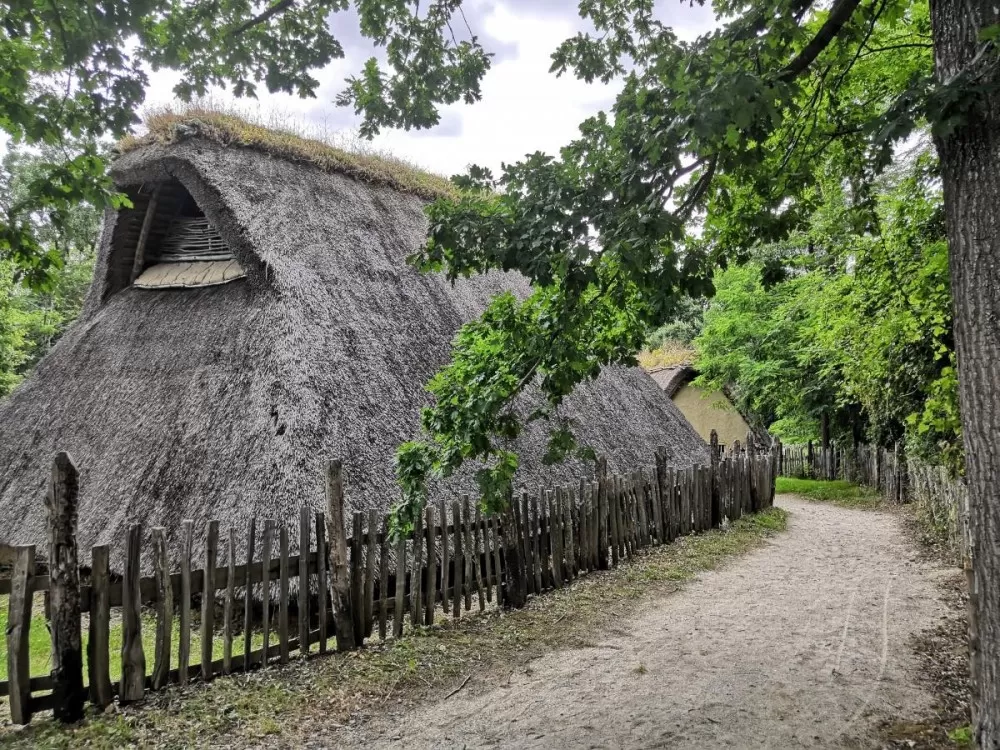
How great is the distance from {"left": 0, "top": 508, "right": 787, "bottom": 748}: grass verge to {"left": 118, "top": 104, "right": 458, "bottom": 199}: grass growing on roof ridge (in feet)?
24.0

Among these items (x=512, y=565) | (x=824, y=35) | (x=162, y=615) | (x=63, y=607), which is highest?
(x=824, y=35)

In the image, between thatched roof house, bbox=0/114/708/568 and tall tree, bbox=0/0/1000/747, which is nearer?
tall tree, bbox=0/0/1000/747

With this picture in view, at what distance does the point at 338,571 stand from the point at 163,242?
764 cm

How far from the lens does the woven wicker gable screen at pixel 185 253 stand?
948cm

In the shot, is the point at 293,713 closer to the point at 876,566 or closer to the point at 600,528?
the point at 600,528

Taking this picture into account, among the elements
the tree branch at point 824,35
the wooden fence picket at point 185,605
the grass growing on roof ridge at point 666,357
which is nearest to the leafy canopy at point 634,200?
the tree branch at point 824,35

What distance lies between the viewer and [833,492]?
57.2 ft

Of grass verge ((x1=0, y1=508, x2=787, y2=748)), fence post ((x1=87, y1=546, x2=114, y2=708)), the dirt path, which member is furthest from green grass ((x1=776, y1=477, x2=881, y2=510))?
fence post ((x1=87, y1=546, x2=114, y2=708))

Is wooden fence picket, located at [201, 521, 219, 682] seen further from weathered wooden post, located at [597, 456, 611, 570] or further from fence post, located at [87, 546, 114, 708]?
weathered wooden post, located at [597, 456, 611, 570]

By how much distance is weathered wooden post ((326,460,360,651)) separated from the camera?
5.31 meters

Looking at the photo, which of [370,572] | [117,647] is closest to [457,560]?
[370,572]

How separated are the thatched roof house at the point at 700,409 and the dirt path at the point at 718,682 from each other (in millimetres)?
18704

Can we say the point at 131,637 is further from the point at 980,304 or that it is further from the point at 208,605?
the point at 980,304

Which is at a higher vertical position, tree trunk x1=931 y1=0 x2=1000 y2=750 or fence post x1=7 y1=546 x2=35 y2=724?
tree trunk x1=931 y1=0 x2=1000 y2=750
